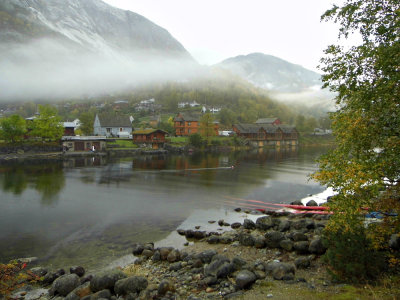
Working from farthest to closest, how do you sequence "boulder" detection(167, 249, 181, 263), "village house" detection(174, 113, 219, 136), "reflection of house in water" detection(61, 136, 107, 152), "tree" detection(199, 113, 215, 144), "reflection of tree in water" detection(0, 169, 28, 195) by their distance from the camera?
1. "village house" detection(174, 113, 219, 136)
2. "tree" detection(199, 113, 215, 144)
3. "reflection of house in water" detection(61, 136, 107, 152)
4. "reflection of tree in water" detection(0, 169, 28, 195)
5. "boulder" detection(167, 249, 181, 263)

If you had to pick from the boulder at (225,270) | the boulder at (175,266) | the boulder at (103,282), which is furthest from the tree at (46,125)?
the boulder at (225,270)

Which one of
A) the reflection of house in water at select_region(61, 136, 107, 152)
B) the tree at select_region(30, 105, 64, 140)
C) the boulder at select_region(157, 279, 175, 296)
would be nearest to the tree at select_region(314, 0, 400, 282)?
the boulder at select_region(157, 279, 175, 296)

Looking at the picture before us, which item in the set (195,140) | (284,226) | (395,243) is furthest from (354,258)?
(195,140)

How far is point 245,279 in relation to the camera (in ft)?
37.2

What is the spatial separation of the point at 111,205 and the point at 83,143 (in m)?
64.2

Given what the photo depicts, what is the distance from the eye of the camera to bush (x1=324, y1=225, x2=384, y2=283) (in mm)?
10281

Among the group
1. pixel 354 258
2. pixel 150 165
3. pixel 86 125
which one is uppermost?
pixel 86 125

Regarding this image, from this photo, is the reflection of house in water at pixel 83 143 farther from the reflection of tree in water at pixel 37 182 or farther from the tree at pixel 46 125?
the reflection of tree in water at pixel 37 182

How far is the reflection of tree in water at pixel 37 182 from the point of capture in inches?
1352

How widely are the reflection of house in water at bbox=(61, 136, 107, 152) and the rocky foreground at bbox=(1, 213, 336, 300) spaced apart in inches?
2997

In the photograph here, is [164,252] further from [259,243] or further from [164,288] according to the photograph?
[259,243]

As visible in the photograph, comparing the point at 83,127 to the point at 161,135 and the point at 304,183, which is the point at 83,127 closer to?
the point at 161,135

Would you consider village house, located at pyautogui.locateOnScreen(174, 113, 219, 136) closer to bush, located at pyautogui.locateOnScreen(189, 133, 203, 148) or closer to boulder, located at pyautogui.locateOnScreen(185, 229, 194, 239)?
bush, located at pyautogui.locateOnScreen(189, 133, 203, 148)

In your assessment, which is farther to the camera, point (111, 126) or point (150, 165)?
point (111, 126)
